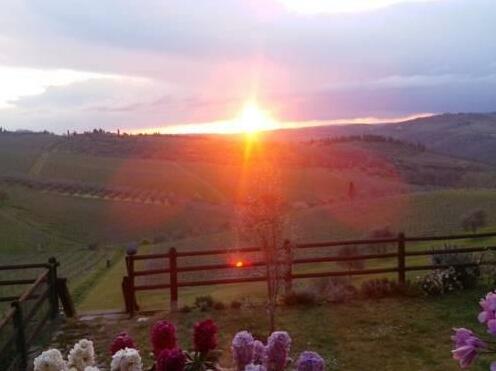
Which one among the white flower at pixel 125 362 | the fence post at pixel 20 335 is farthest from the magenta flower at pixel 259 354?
the fence post at pixel 20 335

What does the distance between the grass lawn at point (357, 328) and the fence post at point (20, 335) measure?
3.40 ft

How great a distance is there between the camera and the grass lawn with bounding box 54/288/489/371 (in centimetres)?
974

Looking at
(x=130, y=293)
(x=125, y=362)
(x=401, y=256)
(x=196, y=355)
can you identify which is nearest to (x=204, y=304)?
(x=130, y=293)

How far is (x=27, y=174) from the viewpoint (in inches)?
3639

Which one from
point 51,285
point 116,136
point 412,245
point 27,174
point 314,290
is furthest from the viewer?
point 116,136

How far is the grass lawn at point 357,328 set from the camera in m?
9.74

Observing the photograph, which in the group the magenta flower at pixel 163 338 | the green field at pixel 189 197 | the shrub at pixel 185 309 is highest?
the green field at pixel 189 197

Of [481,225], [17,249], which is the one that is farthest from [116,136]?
[481,225]

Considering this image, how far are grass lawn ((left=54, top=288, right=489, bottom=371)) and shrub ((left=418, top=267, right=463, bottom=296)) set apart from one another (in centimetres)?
27

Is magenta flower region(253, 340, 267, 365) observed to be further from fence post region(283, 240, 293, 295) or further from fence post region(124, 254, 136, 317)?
fence post region(124, 254, 136, 317)

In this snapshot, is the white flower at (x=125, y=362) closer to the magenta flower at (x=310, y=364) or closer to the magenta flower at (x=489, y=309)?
the magenta flower at (x=310, y=364)

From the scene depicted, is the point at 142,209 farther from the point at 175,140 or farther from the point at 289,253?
the point at 175,140

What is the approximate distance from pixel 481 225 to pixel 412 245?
9458 mm

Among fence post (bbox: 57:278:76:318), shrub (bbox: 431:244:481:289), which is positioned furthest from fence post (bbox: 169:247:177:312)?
shrub (bbox: 431:244:481:289)
